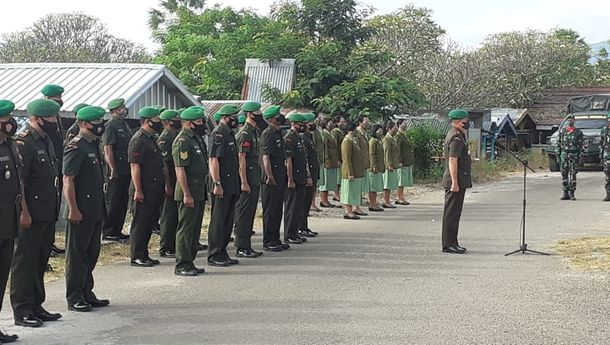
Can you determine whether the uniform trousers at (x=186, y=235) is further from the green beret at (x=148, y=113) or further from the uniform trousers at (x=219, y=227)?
the green beret at (x=148, y=113)

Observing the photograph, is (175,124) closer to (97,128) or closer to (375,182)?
(97,128)

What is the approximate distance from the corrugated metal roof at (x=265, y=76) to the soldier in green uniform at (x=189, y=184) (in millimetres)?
15696

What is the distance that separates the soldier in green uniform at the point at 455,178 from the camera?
11.3m

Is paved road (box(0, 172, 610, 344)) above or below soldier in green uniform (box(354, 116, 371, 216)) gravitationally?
below

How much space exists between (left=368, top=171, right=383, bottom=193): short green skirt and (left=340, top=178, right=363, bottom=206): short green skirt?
1576 millimetres

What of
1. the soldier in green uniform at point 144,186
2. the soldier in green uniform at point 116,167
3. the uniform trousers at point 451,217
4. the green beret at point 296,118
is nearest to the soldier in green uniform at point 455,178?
the uniform trousers at point 451,217

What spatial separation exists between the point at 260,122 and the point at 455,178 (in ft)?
9.13

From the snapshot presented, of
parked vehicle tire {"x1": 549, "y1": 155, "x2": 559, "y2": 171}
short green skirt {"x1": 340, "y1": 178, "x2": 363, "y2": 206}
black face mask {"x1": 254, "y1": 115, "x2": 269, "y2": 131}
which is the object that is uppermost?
black face mask {"x1": 254, "y1": 115, "x2": 269, "y2": 131}

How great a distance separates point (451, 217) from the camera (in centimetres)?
1127

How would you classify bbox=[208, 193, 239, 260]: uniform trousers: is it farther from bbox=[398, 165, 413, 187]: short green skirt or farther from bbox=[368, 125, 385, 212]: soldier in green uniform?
bbox=[398, 165, 413, 187]: short green skirt

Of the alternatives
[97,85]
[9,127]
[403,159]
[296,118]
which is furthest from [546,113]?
[9,127]

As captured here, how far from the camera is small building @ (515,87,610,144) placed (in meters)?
42.6

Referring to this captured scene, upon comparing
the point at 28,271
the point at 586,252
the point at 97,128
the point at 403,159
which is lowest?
the point at 586,252

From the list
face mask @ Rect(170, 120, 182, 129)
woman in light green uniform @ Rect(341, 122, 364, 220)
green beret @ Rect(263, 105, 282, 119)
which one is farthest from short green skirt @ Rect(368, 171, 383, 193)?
face mask @ Rect(170, 120, 182, 129)
